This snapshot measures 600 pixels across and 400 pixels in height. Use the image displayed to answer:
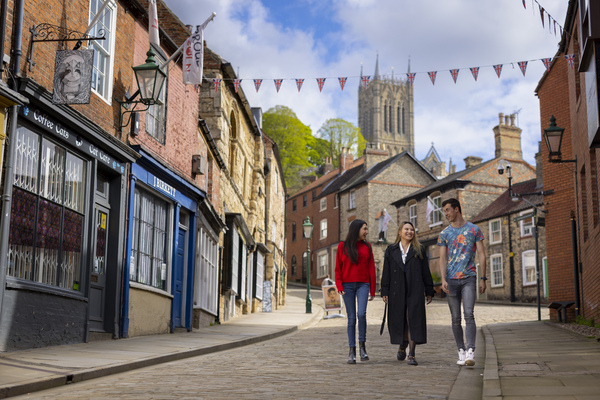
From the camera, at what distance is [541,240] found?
35.3m

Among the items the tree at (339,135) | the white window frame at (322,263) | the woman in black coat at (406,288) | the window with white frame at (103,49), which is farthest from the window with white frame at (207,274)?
the tree at (339,135)

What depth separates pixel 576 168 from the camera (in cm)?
1697

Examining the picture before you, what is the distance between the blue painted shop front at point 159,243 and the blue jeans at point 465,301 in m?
6.23

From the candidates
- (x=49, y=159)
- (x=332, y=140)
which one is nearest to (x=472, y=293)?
(x=49, y=159)

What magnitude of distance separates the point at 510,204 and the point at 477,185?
634 centimetres

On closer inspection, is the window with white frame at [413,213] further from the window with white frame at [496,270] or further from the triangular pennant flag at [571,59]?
the triangular pennant flag at [571,59]

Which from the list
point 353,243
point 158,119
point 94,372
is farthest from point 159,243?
point 94,372

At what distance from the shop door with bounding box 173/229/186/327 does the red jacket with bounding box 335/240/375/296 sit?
21.6 feet

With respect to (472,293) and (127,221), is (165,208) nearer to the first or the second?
(127,221)

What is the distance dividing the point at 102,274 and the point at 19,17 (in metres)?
4.55

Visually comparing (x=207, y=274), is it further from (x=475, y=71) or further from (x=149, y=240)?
(x=475, y=71)

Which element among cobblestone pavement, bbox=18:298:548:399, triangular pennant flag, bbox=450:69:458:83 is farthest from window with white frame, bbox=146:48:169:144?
triangular pennant flag, bbox=450:69:458:83

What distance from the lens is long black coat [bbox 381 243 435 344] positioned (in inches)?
336

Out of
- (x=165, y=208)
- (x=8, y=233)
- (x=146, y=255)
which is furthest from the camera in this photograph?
(x=165, y=208)
